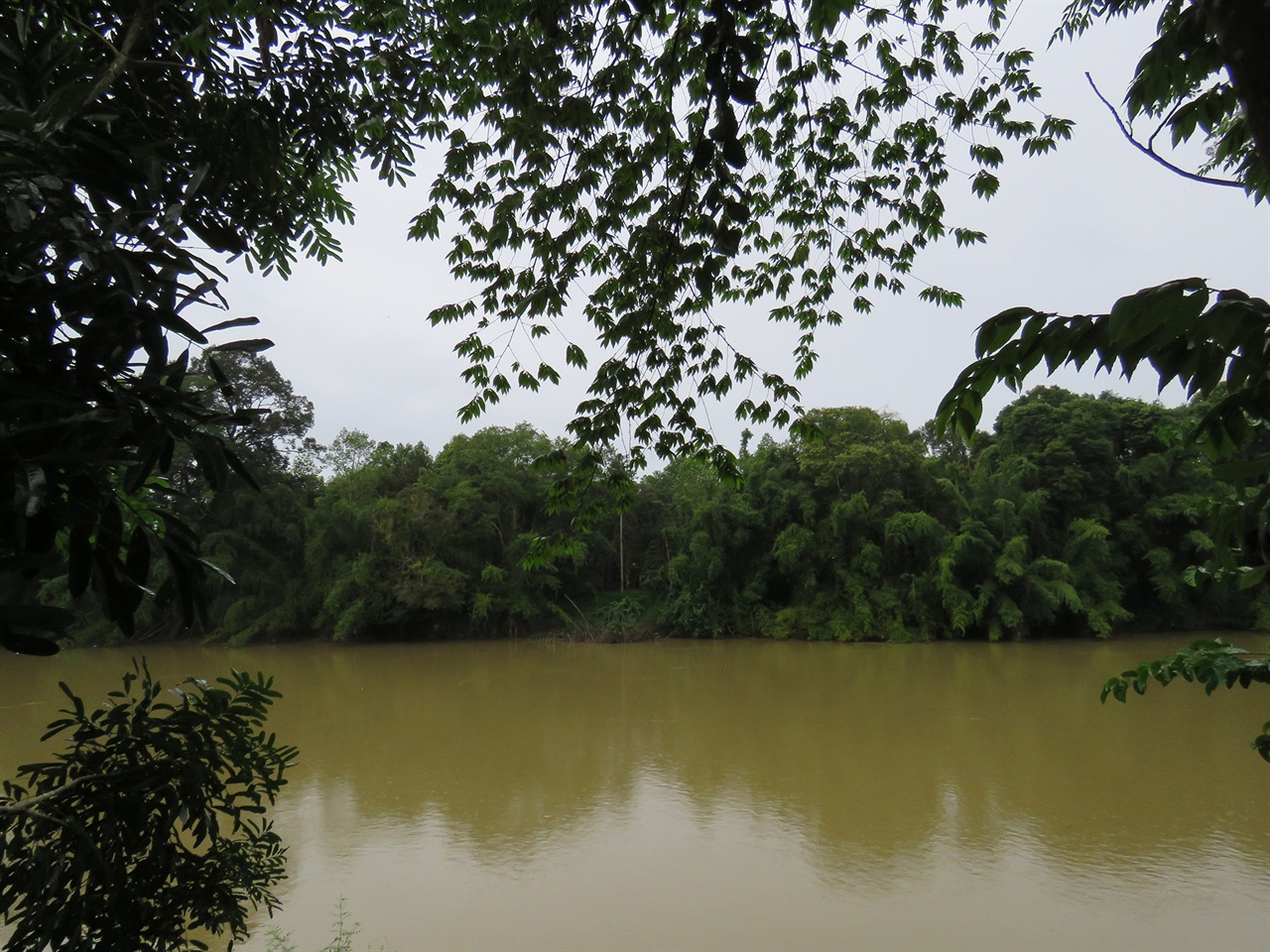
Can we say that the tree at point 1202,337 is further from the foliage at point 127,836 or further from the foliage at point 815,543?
the foliage at point 815,543

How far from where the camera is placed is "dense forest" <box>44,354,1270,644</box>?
45.5 feet

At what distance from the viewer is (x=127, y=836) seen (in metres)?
1.14

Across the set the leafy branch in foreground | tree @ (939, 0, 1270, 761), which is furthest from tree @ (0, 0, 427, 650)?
the leafy branch in foreground

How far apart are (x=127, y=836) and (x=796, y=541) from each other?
46.9ft

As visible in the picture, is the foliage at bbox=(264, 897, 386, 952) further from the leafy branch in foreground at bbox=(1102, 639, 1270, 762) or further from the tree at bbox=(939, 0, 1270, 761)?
the tree at bbox=(939, 0, 1270, 761)

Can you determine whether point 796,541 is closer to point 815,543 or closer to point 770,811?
point 815,543

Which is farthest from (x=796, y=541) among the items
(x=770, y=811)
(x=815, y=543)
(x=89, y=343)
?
(x=89, y=343)

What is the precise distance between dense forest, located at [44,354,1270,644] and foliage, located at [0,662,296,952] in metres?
12.1

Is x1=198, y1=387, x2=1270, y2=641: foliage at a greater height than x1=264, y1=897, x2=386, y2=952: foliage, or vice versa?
x1=198, y1=387, x2=1270, y2=641: foliage

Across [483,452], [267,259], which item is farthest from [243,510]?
[267,259]

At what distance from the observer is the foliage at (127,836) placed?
1030mm

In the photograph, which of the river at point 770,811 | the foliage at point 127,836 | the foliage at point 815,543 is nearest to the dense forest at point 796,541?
the foliage at point 815,543

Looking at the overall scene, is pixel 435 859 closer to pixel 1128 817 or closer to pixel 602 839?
pixel 602 839

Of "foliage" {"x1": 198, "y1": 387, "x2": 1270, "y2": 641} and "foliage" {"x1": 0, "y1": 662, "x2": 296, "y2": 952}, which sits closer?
"foliage" {"x1": 0, "y1": 662, "x2": 296, "y2": 952}
